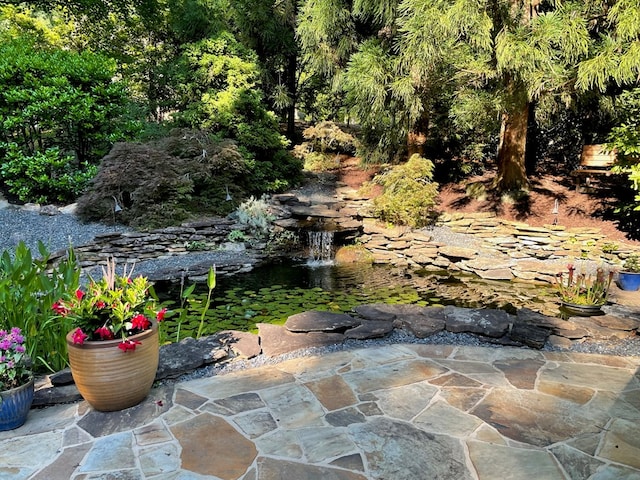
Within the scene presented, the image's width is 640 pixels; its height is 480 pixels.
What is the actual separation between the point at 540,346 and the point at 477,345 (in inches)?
15.5

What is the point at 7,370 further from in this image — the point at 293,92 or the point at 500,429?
the point at 293,92

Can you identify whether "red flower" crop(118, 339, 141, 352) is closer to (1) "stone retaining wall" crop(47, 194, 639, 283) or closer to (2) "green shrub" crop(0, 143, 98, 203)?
(1) "stone retaining wall" crop(47, 194, 639, 283)

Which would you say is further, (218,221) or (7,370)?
(218,221)

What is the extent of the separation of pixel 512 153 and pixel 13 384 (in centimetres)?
744

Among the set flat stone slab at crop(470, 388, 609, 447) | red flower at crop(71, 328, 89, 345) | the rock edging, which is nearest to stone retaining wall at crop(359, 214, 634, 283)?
the rock edging

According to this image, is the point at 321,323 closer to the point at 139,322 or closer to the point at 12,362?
the point at 139,322

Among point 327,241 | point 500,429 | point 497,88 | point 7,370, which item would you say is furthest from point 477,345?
point 497,88

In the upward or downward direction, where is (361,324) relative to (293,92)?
downward

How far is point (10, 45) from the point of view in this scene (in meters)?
6.76

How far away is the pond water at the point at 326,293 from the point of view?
4.03 meters

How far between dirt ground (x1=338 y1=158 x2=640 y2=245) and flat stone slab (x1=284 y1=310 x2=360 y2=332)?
16.2 feet

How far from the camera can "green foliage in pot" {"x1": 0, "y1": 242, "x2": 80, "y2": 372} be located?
2289mm

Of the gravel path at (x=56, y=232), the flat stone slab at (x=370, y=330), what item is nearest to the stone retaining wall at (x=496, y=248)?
the gravel path at (x=56, y=232)

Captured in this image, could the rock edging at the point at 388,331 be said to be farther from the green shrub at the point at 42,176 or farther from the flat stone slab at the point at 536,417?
the green shrub at the point at 42,176
